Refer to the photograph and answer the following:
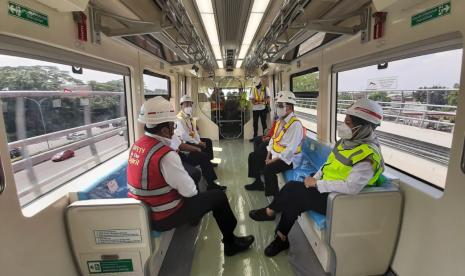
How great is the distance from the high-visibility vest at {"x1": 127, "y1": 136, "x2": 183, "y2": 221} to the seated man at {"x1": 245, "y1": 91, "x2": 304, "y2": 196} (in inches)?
70.0

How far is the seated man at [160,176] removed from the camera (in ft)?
6.49

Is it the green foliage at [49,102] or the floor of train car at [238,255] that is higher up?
the green foliage at [49,102]

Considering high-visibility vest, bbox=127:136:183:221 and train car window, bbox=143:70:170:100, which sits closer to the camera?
high-visibility vest, bbox=127:136:183:221

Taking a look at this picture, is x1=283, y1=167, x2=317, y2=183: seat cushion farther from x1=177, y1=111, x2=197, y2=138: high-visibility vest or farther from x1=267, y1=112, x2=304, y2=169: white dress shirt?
x1=177, y1=111, x2=197, y2=138: high-visibility vest

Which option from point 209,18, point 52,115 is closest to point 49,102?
point 52,115

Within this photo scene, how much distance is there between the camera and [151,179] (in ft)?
6.51

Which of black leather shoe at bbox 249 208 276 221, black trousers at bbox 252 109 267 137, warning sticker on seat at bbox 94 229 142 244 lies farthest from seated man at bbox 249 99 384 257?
black trousers at bbox 252 109 267 137

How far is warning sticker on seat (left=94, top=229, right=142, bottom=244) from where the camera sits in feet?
6.51

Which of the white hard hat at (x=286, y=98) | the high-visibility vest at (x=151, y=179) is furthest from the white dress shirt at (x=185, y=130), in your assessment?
the high-visibility vest at (x=151, y=179)

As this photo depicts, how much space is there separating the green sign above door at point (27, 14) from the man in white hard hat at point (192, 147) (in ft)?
6.78

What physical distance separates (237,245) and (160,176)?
1.11 m

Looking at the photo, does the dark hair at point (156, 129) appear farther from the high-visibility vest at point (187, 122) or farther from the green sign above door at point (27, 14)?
the high-visibility vest at point (187, 122)

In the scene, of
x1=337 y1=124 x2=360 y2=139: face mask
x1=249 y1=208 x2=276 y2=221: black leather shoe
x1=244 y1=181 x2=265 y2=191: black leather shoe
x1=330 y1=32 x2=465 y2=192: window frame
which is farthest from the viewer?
x1=244 y1=181 x2=265 y2=191: black leather shoe

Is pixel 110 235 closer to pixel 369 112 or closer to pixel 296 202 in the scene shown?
pixel 296 202
